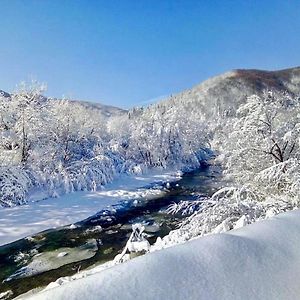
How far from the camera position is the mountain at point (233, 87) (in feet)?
483

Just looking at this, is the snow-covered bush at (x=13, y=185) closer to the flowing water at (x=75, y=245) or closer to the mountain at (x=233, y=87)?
the flowing water at (x=75, y=245)

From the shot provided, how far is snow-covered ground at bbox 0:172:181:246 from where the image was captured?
1440 centimetres

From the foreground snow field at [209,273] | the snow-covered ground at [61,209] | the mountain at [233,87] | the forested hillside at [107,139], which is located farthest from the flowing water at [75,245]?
the mountain at [233,87]

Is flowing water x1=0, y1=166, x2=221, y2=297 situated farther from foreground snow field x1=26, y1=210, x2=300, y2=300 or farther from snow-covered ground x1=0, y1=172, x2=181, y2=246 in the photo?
foreground snow field x1=26, y1=210, x2=300, y2=300

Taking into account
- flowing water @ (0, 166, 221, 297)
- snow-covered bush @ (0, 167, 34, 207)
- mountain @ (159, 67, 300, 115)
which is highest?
mountain @ (159, 67, 300, 115)

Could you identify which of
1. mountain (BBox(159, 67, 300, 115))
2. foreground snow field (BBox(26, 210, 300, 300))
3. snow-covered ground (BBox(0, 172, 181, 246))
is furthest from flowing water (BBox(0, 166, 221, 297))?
mountain (BBox(159, 67, 300, 115))

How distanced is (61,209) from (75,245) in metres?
5.47

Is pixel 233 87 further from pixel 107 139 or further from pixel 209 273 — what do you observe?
pixel 209 273

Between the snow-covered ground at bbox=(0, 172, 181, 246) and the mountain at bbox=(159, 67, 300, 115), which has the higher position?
the mountain at bbox=(159, 67, 300, 115)

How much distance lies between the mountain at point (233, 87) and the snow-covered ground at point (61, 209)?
11545 centimetres

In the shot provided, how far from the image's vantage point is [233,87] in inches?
6176

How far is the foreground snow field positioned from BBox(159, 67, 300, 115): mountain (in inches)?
5272

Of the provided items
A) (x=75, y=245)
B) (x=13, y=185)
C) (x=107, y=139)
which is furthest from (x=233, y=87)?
(x=75, y=245)

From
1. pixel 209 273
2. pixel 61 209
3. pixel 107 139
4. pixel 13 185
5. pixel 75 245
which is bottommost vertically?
pixel 75 245
